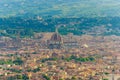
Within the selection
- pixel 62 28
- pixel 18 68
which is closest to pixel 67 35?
pixel 62 28

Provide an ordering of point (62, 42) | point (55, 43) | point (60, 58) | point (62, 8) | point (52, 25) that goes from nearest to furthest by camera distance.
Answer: point (60, 58), point (55, 43), point (62, 42), point (52, 25), point (62, 8)

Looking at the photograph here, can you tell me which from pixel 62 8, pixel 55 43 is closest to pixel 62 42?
pixel 55 43

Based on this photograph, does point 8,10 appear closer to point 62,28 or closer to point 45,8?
point 45,8

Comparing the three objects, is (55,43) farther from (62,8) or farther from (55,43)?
(62,8)

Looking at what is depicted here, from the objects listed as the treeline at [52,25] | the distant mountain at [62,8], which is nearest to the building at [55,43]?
the treeline at [52,25]

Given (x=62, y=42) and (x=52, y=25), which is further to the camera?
(x=52, y=25)

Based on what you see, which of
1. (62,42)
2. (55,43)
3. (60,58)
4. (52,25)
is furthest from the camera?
(52,25)

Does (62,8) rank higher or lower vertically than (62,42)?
lower

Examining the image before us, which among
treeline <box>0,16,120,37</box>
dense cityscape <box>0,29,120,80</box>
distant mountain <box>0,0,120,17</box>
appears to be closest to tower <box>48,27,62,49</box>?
dense cityscape <box>0,29,120,80</box>

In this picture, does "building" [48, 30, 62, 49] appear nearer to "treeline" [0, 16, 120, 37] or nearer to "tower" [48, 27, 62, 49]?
"tower" [48, 27, 62, 49]
